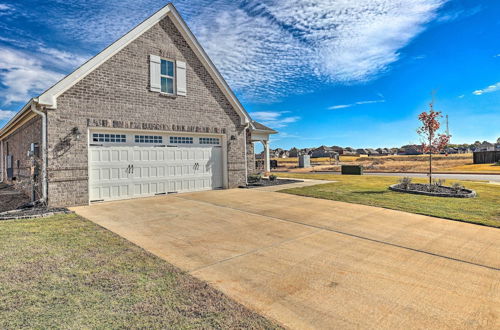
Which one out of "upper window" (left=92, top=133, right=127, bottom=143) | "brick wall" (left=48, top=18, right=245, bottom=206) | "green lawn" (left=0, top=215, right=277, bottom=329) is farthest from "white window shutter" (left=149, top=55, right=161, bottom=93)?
"green lawn" (left=0, top=215, right=277, bottom=329)

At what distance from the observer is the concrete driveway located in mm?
2885

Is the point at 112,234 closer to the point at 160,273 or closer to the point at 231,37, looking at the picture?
the point at 160,273

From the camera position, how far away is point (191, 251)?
15.7 ft

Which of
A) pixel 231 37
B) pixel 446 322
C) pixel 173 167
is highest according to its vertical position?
pixel 231 37

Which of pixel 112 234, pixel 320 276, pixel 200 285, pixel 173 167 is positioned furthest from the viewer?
pixel 173 167

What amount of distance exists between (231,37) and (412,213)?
38.3 ft

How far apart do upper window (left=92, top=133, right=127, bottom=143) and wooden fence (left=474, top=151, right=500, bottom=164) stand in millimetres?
41099

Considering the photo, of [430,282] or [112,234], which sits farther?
[112,234]

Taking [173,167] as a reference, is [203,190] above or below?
below

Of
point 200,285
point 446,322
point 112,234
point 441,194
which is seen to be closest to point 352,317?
point 446,322

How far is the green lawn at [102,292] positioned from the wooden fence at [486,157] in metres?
42.7

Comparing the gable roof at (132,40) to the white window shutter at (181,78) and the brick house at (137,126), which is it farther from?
the white window shutter at (181,78)

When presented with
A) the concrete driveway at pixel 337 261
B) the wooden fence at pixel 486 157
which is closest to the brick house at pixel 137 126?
the concrete driveway at pixel 337 261

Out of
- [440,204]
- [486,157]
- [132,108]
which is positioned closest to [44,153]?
[132,108]
